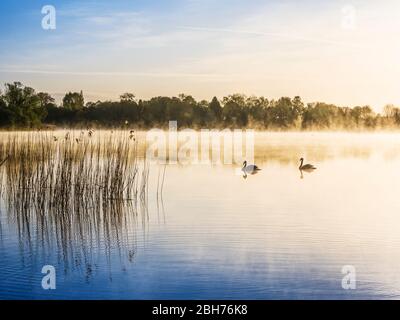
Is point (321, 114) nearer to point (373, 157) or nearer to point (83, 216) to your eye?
point (373, 157)

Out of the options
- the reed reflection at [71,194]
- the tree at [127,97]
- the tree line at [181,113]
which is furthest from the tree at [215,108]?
the reed reflection at [71,194]

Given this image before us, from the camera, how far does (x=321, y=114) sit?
49.3 feet

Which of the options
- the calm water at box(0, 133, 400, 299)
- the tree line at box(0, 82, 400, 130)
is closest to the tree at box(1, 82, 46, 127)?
the tree line at box(0, 82, 400, 130)

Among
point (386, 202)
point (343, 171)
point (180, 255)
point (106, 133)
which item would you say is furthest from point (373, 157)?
point (180, 255)

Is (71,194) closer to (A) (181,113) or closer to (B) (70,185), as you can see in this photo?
(B) (70,185)

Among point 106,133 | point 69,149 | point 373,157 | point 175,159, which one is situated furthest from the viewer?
point 373,157

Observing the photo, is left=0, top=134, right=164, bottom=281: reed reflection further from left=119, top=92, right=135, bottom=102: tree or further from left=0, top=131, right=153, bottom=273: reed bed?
left=119, top=92, right=135, bottom=102: tree

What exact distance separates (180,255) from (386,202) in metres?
3.56

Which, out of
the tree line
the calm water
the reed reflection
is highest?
the tree line

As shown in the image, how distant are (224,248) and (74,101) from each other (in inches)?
197

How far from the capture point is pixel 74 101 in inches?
409

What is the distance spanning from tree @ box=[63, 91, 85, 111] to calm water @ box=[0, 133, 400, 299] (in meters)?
1.77

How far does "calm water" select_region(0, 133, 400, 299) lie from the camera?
505 centimetres

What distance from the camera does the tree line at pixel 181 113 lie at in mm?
10492
